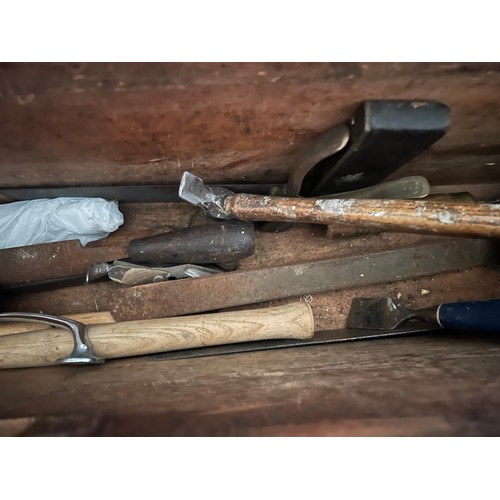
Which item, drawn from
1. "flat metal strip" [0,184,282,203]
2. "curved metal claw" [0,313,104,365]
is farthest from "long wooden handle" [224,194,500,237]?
"curved metal claw" [0,313,104,365]

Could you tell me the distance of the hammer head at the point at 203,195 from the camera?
1.11 meters

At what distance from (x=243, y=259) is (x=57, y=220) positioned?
569 mm

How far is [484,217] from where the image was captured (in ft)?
2.81

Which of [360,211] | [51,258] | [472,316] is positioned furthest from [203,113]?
[472,316]

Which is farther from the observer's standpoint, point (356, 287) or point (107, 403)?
point (356, 287)

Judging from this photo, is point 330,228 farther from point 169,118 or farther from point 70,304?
point 70,304

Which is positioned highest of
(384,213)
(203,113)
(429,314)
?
(203,113)

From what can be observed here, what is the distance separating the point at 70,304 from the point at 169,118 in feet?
2.42

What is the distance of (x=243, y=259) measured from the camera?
1360 millimetres

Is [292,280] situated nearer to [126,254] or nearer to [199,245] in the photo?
[199,245]

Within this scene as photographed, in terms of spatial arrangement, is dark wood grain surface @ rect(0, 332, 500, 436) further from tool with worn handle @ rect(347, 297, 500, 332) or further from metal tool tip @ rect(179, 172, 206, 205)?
metal tool tip @ rect(179, 172, 206, 205)

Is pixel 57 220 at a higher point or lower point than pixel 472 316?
higher

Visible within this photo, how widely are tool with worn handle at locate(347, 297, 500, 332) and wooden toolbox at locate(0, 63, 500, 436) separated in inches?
1.9
